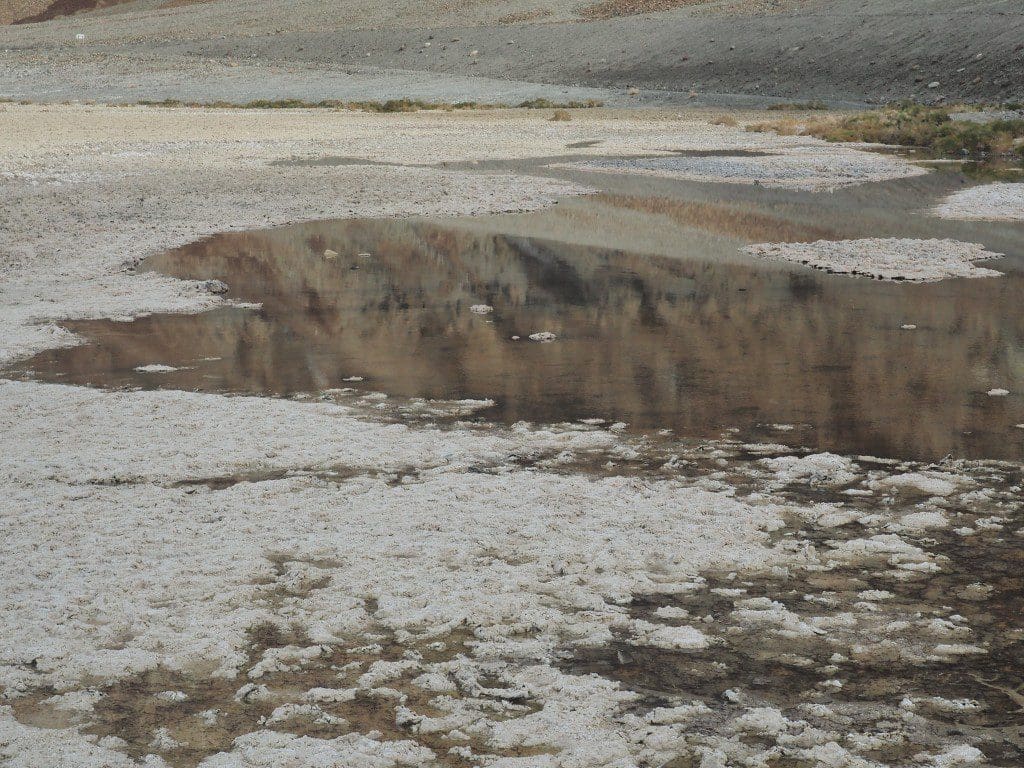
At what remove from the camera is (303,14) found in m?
119

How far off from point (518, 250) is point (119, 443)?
8614mm

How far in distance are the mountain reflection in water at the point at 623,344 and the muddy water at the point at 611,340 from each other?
3cm

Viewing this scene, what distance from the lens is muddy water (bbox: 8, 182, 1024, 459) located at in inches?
316

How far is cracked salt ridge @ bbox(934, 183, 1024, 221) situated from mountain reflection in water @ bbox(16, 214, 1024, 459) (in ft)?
17.9

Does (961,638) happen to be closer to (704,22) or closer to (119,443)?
(119,443)

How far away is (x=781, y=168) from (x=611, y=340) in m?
17.6

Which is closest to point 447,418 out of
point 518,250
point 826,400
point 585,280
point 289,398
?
point 289,398

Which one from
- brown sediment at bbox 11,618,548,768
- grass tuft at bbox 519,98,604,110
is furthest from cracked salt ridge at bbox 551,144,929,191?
grass tuft at bbox 519,98,604,110

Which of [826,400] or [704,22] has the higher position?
[704,22]

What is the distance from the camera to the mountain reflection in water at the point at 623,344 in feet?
26.3

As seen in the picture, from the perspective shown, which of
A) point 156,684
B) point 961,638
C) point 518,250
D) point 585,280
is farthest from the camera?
point 518,250

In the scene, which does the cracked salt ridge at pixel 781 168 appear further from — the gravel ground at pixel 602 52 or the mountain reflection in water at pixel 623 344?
the gravel ground at pixel 602 52

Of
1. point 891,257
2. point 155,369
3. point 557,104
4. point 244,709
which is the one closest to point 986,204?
point 891,257

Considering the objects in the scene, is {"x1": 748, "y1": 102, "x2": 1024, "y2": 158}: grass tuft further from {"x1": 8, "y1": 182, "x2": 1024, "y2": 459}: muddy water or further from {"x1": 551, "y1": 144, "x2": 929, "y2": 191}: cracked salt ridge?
{"x1": 8, "y1": 182, "x2": 1024, "y2": 459}: muddy water
